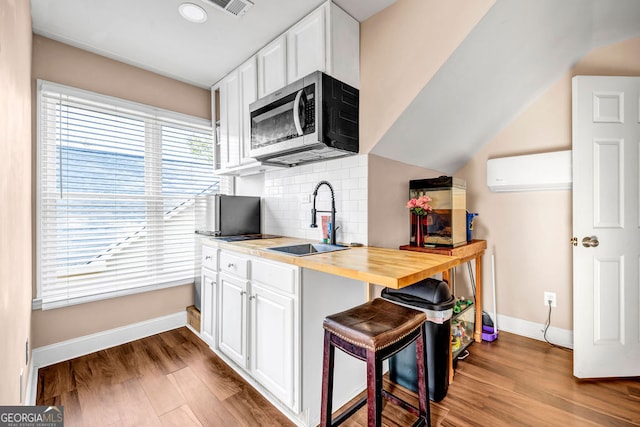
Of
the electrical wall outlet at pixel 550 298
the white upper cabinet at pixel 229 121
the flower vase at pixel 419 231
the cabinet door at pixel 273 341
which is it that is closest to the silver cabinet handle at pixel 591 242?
the electrical wall outlet at pixel 550 298

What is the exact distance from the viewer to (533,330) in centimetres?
256

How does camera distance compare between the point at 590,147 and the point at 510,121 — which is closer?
the point at 590,147

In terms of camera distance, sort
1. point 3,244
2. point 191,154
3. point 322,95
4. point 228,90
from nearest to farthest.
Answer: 1. point 3,244
2. point 322,95
3. point 228,90
4. point 191,154

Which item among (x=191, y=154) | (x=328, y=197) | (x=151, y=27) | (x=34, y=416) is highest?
(x=151, y=27)

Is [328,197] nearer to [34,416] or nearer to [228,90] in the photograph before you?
[228,90]

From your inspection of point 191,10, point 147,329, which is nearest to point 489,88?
point 191,10

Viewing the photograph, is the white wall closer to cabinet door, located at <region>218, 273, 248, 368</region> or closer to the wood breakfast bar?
the wood breakfast bar

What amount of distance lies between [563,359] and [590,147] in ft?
5.39

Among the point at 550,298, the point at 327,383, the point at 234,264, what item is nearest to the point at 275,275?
the point at 234,264

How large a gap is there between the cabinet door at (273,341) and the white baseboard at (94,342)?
4.75ft

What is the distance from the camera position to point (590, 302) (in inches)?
78.3

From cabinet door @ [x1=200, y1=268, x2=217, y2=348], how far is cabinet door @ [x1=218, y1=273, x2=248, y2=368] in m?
0.11

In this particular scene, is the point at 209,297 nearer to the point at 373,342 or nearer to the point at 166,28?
the point at 373,342

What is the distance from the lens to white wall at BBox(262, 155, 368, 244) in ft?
6.81
